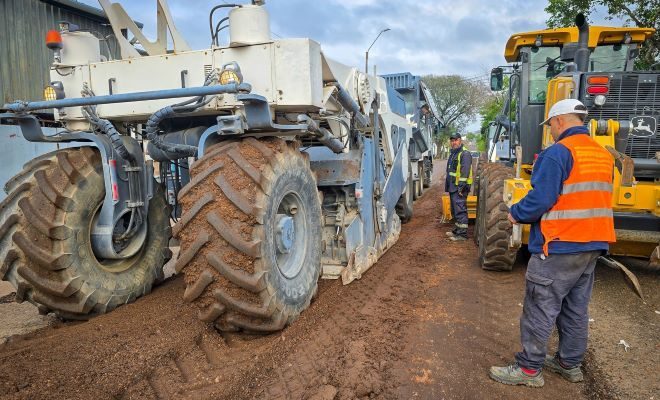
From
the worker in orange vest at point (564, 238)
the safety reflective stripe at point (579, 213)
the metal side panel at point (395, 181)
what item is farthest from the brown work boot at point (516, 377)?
the metal side panel at point (395, 181)

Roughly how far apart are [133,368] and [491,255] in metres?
3.94

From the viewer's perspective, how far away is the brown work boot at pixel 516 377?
10.1 ft

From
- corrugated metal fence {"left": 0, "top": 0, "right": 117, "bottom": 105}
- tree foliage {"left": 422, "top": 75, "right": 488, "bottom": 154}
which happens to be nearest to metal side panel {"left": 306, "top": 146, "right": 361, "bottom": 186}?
corrugated metal fence {"left": 0, "top": 0, "right": 117, "bottom": 105}

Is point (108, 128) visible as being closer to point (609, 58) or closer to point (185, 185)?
point (185, 185)

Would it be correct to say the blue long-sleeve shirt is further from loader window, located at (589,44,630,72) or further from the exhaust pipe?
loader window, located at (589,44,630,72)

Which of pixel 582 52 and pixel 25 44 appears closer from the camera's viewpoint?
pixel 582 52

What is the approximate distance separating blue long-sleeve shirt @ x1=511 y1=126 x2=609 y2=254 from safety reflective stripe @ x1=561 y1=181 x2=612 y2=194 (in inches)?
1.6

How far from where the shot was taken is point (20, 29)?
34.8 ft

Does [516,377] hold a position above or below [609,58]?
below

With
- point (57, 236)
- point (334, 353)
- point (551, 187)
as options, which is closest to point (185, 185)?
point (57, 236)

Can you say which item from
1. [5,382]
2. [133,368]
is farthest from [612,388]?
[5,382]

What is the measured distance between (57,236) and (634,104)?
5.62 m

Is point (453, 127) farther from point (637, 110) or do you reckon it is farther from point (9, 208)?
point (9, 208)

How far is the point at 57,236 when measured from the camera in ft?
11.7
